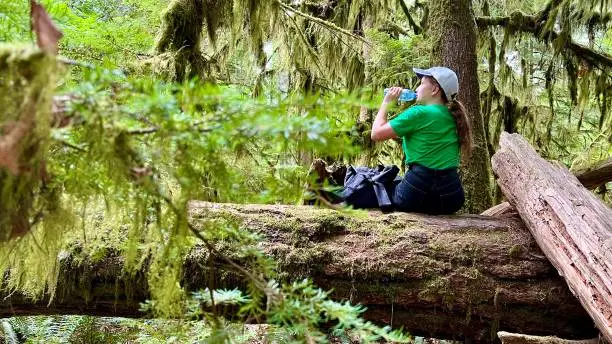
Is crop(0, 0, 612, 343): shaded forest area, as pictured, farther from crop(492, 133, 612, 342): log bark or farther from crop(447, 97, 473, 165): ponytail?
crop(447, 97, 473, 165): ponytail

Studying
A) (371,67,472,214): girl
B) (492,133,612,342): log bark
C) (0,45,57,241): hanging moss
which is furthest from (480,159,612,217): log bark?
(0,45,57,241): hanging moss

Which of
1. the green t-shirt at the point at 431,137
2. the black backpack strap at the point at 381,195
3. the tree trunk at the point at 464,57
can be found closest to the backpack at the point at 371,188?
the black backpack strap at the point at 381,195

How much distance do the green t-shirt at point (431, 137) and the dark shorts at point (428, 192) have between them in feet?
0.23

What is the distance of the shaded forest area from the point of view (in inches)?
55.1

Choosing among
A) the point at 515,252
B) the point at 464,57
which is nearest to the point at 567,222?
the point at 515,252

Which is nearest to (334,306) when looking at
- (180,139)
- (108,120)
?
(180,139)

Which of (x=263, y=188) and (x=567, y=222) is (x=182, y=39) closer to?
(x=263, y=188)

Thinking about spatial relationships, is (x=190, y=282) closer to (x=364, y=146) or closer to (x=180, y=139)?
(x=180, y=139)

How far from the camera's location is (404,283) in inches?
141

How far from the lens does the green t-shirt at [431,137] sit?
4.06 m

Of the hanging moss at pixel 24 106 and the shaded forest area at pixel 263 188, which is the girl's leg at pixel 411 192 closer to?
the shaded forest area at pixel 263 188

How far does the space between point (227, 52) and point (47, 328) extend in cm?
402

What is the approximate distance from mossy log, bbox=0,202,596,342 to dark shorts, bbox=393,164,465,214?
53cm

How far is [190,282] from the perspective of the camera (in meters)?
3.48
